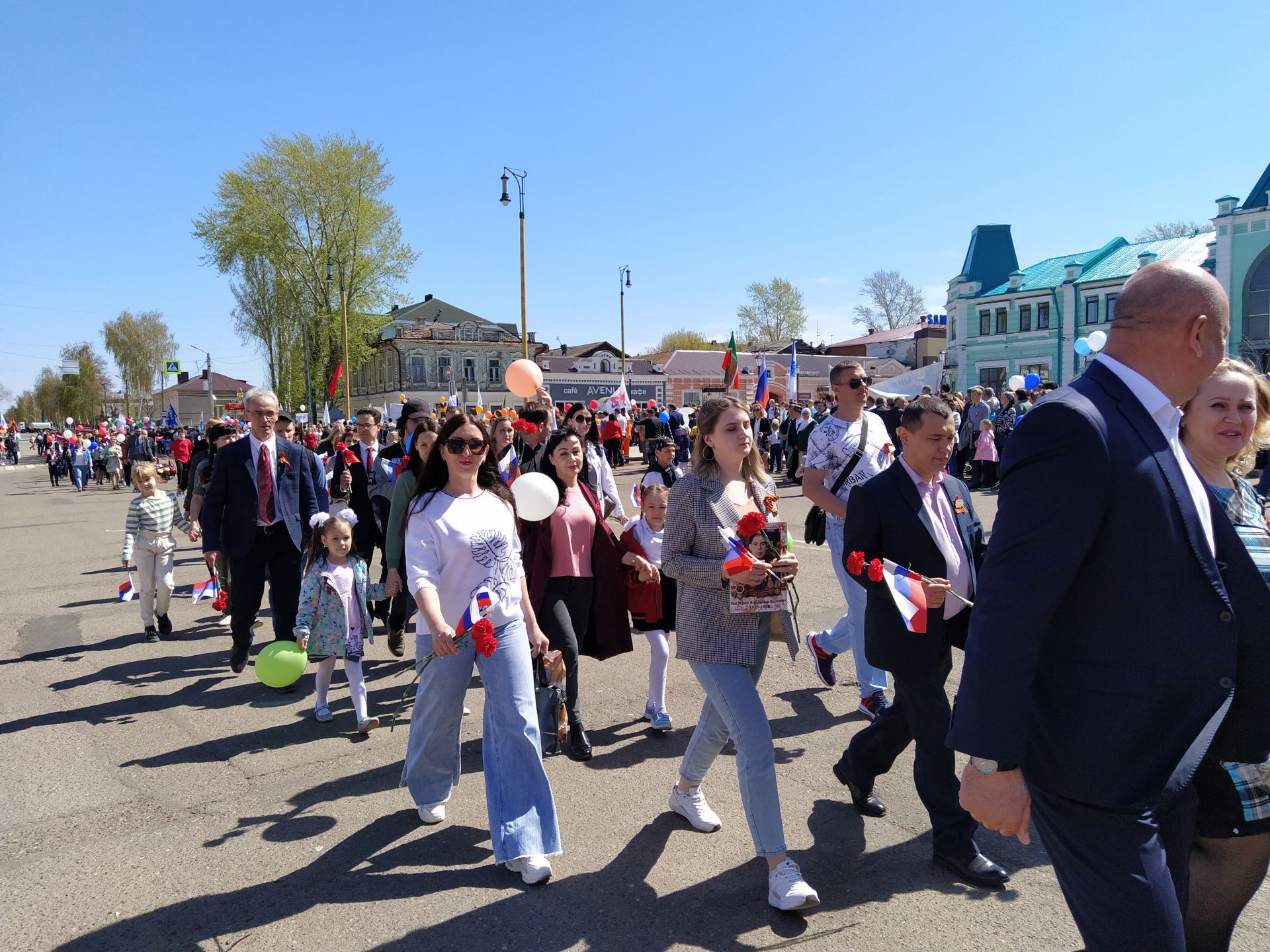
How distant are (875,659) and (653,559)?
83.9 inches

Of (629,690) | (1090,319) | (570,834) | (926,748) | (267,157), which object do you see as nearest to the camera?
(926,748)

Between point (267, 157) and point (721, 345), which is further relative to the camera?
point (721, 345)

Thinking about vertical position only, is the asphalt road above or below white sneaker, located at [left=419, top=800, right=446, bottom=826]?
below

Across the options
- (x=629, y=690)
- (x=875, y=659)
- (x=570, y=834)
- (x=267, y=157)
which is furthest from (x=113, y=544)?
(x=267, y=157)

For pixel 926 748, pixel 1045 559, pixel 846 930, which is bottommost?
pixel 846 930

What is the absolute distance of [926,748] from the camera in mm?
3461

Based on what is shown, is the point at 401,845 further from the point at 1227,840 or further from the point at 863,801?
the point at 1227,840

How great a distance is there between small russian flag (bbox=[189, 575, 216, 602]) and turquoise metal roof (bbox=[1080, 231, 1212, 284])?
144ft

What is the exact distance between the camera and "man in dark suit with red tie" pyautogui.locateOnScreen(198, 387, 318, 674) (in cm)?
620

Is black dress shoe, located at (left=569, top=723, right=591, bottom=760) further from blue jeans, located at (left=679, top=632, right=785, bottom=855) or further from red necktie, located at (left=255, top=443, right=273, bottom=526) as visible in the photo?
red necktie, located at (left=255, top=443, right=273, bottom=526)

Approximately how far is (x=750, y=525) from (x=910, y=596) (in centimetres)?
69

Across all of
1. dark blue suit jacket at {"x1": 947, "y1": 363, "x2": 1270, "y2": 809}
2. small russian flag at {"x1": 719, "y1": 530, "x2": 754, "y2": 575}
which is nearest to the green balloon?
small russian flag at {"x1": 719, "y1": 530, "x2": 754, "y2": 575}

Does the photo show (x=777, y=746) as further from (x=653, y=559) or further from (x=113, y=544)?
(x=113, y=544)

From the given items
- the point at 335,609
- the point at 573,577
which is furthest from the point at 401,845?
the point at 335,609
